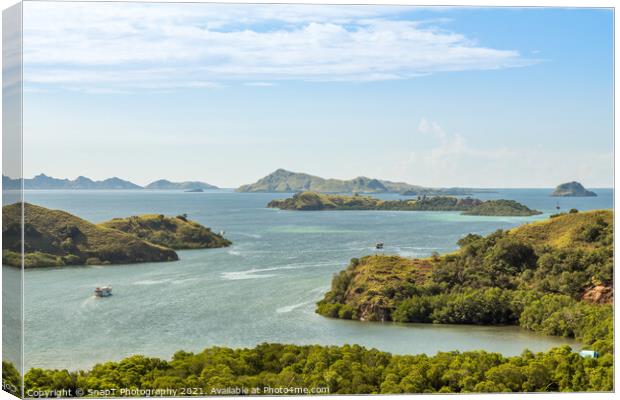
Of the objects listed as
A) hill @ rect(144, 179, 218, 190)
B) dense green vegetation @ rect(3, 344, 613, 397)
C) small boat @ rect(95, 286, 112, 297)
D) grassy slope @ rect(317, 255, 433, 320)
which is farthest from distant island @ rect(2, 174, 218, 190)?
dense green vegetation @ rect(3, 344, 613, 397)

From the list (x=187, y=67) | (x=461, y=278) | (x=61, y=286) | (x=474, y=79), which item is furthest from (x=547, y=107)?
(x=61, y=286)

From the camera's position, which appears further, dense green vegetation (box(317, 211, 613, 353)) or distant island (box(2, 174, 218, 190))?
dense green vegetation (box(317, 211, 613, 353))

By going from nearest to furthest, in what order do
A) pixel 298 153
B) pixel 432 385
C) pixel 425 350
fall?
pixel 432 385
pixel 425 350
pixel 298 153

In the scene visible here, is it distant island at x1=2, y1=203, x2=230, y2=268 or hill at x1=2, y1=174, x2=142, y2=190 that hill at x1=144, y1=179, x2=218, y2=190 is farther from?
distant island at x1=2, y1=203, x2=230, y2=268

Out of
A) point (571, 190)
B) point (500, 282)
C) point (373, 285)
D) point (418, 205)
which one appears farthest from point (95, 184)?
point (571, 190)

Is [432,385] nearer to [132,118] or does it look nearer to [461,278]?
[461,278]

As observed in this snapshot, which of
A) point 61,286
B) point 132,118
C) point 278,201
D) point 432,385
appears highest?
point 132,118
